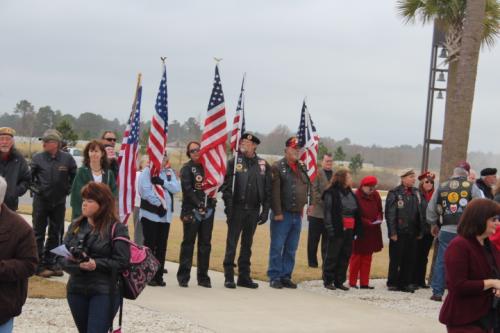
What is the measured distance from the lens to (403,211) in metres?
12.8

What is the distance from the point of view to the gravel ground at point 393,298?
36.4 ft

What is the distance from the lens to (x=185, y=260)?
37.4 ft

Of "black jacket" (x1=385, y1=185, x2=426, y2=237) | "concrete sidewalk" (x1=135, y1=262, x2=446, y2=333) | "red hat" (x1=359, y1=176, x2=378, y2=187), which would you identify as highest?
"red hat" (x1=359, y1=176, x2=378, y2=187)

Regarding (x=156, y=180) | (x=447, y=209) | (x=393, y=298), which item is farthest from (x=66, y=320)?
(x=447, y=209)

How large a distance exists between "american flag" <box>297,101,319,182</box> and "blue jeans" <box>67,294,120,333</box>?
7.51 metres

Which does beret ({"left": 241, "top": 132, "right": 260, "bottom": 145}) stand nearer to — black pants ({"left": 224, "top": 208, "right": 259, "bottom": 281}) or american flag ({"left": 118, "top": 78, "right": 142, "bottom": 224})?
black pants ({"left": 224, "top": 208, "right": 259, "bottom": 281})

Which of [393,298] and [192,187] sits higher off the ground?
[192,187]

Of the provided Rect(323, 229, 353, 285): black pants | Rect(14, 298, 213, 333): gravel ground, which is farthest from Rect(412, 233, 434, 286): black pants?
Rect(14, 298, 213, 333): gravel ground

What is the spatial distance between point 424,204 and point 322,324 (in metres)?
4.12

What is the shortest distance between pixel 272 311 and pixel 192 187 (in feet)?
7.58

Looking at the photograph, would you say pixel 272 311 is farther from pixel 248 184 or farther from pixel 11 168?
pixel 11 168

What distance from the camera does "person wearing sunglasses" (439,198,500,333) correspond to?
238 inches

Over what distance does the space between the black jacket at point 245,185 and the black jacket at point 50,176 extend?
2.29 meters

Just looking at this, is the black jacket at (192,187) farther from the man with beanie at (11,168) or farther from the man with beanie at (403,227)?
the man with beanie at (403,227)
